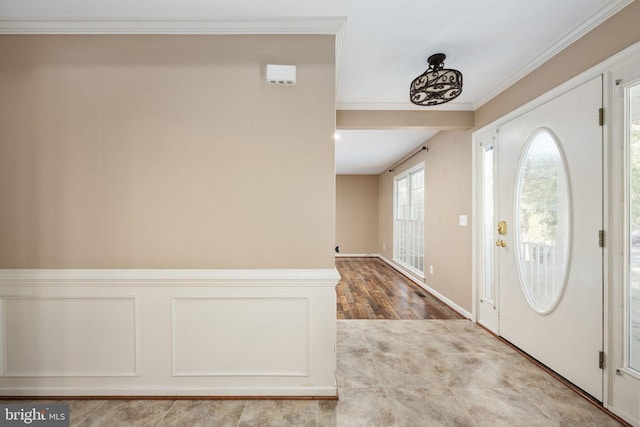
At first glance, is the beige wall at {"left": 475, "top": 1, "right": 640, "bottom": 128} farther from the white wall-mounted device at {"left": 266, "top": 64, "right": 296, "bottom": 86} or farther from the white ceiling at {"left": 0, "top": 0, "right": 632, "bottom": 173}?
the white wall-mounted device at {"left": 266, "top": 64, "right": 296, "bottom": 86}

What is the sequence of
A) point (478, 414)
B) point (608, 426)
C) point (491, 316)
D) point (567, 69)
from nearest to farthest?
1. point (608, 426)
2. point (478, 414)
3. point (567, 69)
4. point (491, 316)

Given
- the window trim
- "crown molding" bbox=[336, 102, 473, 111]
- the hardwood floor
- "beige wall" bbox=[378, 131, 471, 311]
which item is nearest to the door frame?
"crown molding" bbox=[336, 102, 473, 111]

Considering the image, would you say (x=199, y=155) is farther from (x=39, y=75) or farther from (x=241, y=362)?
(x=241, y=362)

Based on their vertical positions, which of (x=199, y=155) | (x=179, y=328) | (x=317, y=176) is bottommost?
(x=179, y=328)

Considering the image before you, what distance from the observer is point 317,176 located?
178 cm

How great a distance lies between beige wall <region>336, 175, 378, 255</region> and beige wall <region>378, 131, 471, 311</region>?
3.27m

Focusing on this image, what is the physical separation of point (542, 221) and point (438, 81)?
4.64 feet

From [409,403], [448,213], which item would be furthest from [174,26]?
[448,213]

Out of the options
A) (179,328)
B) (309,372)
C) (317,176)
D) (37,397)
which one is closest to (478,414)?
(309,372)

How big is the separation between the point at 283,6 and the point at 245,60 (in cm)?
41

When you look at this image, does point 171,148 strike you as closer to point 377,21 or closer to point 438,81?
point 377,21

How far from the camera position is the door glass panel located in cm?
150

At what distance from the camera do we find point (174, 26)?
1.74 meters

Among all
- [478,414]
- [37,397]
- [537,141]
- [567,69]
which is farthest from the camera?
[537,141]
